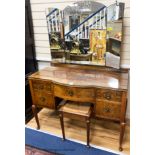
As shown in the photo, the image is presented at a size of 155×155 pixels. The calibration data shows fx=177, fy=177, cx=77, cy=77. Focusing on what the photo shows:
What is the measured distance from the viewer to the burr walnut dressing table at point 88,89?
1.72 m

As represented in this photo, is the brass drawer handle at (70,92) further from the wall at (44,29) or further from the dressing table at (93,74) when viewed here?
the wall at (44,29)

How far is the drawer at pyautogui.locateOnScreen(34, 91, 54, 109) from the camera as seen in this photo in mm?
2033

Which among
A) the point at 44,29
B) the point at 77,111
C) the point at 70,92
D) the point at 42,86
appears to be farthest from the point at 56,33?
the point at 77,111

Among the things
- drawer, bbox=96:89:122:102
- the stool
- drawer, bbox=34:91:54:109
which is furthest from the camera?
drawer, bbox=34:91:54:109

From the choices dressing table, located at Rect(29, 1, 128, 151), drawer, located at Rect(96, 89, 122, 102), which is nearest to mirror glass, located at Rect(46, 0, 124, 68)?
dressing table, located at Rect(29, 1, 128, 151)

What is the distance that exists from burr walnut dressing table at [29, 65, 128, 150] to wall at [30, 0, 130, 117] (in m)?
0.29

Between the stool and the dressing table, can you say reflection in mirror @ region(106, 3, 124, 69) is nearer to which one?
the dressing table

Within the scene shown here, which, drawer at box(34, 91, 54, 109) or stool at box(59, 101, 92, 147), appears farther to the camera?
drawer at box(34, 91, 54, 109)

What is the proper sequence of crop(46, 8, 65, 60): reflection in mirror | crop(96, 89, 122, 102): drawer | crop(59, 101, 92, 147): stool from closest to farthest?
crop(96, 89, 122, 102): drawer < crop(59, 101, 92, 147): stool < crop(46, 8, 65, 60): reflection in mirror

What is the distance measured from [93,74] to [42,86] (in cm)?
60

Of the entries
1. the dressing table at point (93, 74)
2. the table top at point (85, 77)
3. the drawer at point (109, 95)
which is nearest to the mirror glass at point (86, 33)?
the dressing table at point (93, 74)

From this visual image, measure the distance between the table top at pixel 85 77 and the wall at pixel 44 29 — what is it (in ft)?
0.96
